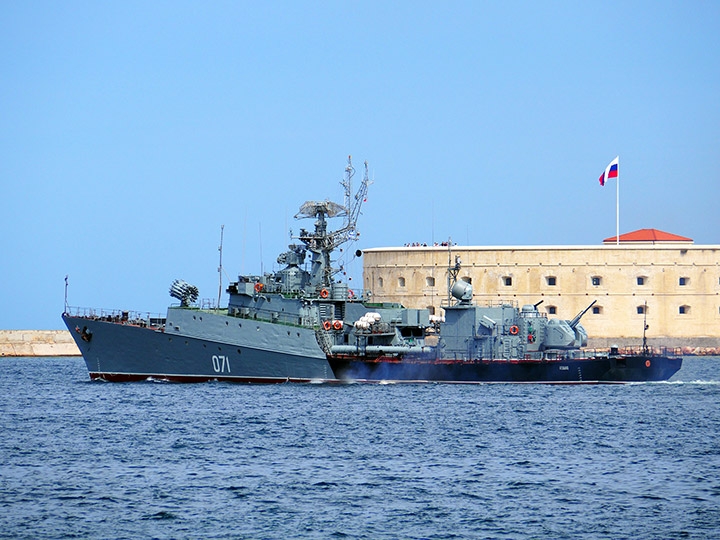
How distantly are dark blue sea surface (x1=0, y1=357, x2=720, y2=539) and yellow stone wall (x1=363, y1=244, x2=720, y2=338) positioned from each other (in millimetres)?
41716

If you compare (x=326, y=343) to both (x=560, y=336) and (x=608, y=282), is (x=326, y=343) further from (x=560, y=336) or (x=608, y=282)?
(x=608, y=282)

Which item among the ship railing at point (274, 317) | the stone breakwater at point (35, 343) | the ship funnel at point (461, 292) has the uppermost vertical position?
the ship funnel at point (461, 292)

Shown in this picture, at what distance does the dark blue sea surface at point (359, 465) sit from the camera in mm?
19312

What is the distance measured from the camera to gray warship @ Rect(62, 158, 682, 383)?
44.2 m

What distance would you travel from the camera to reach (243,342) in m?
44.4

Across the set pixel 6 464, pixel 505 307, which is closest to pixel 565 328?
pixel 505 307

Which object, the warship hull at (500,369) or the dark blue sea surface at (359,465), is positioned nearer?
the dark blue sea surface at (359,465)

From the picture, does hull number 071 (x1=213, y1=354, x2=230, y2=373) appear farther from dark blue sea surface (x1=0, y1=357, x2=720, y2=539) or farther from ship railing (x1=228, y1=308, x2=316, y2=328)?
dark blue sea surface (x1=0, y1=357, x2=720, y2=539)

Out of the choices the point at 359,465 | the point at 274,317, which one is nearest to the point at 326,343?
the point at 274,317

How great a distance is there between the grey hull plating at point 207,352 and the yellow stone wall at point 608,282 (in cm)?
3931

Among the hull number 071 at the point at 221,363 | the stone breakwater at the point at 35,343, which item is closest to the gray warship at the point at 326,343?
the hull number 071 at the point at 221,363

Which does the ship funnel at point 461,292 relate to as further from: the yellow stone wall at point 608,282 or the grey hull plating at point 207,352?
the yellow stone wall at point 608,282

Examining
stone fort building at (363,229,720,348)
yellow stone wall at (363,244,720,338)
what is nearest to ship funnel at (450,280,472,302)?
yellow stone wall at (363,244,720,338)

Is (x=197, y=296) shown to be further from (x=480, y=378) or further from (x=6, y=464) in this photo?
(x=6, y=464)
